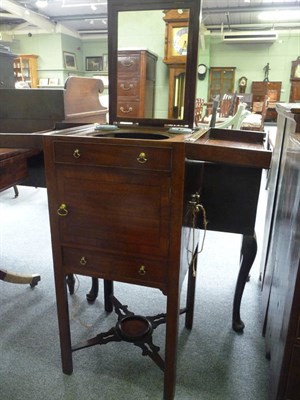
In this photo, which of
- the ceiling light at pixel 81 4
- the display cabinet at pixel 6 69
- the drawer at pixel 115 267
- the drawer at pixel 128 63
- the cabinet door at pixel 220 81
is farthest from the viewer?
the cabinet door at pixel 220 81

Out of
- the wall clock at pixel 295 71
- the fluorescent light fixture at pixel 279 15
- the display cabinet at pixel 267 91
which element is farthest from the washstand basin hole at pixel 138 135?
the wall clock at pixel 295 71

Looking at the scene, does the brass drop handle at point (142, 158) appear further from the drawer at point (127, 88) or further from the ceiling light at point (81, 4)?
the ceiling light at point (81, 4)

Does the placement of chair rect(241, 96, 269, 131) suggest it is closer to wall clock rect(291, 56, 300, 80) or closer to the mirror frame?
the mirror frame

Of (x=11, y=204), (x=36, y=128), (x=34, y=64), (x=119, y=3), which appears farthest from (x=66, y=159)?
(x=34, y=64)

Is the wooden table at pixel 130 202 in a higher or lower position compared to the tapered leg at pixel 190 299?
higher

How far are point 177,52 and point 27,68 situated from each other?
10645 mm

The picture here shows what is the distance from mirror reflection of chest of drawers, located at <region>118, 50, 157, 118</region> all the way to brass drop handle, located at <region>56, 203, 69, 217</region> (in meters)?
0.47

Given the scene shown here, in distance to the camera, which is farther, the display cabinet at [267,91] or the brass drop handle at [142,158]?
the display cabinet at [267,91]

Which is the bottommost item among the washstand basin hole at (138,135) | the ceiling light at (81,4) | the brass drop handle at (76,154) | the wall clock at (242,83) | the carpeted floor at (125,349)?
the carpeted floor at (125,349)

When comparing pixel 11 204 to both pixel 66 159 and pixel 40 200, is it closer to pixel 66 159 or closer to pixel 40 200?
pixel 40 200

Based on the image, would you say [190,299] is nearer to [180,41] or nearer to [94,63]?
[180,41]

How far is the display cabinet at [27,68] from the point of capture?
33.5 feet

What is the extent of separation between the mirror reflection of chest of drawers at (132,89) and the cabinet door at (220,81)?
374 inches

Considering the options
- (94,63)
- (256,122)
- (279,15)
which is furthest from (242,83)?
(256,122)
